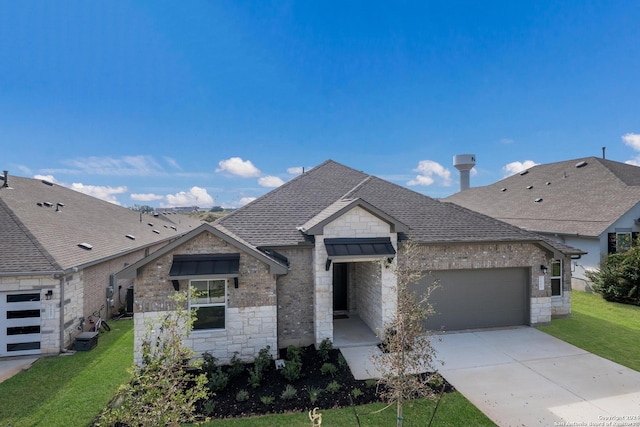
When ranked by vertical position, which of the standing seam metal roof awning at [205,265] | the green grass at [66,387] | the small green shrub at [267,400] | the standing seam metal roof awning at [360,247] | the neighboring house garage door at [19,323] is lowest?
the green grass at [66,387]

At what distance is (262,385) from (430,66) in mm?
18862

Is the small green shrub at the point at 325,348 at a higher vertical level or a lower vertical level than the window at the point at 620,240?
lower

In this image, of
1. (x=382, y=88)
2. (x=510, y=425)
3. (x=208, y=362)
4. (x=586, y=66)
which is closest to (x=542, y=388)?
(x=510, y=425)

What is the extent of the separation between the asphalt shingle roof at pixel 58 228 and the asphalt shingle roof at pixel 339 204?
5.87 metres

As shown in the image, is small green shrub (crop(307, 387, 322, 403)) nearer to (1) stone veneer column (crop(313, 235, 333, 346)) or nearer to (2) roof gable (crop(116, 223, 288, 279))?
(1) stone veneer column (crop(313, 235, 333, 346))

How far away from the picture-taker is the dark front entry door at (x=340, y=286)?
1417 centimetres

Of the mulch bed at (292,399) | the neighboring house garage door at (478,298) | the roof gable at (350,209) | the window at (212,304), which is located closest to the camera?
the mulch bed at (292,399)

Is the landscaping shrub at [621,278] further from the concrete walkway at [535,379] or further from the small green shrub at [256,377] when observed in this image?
the small green shrub at [256,377]

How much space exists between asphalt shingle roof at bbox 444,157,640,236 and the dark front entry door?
48.3ft

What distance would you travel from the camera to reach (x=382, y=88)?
61.5 feet

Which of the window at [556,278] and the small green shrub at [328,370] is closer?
the small green shrub at [328,370]

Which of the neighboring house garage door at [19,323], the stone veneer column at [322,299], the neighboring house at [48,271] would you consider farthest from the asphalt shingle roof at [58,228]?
the stone veneer column at [322,299]

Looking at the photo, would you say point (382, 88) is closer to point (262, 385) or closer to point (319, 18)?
point (319, 18)

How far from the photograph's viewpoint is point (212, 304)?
9.52 m
